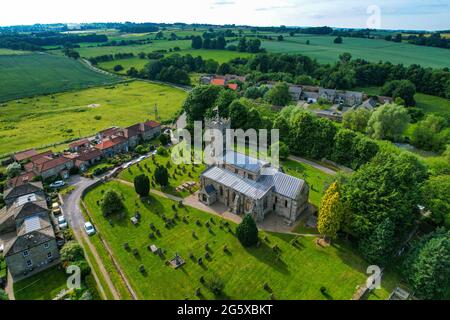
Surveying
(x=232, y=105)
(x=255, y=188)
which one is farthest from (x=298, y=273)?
(x=232, y=105)

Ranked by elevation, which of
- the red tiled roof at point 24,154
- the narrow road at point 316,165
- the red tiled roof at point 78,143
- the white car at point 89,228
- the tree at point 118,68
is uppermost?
the tree at point 118,68

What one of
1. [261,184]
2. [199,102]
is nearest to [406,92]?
[199,102]

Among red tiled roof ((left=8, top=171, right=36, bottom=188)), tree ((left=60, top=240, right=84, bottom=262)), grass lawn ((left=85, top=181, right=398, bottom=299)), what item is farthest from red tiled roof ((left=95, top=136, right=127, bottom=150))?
tree ((left=60, top=240, right=84, bottom=262))

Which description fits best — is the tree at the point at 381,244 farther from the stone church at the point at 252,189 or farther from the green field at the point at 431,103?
the green field at the point at 431,103

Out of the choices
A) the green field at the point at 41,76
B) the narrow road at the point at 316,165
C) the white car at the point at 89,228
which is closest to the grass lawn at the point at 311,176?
the narrow road at the point at 316,165

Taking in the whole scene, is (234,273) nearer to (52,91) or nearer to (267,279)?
(267,279)

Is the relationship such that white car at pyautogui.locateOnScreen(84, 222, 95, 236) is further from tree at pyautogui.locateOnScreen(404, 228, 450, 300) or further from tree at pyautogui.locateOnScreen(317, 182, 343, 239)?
tree at pyautogui.locateOnScreen(404, 228, 450, 300)
